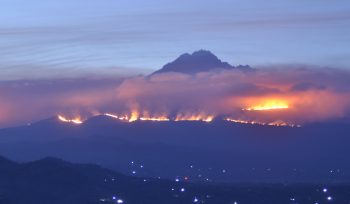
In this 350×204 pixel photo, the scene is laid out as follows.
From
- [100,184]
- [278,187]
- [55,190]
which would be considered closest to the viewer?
[55,190]

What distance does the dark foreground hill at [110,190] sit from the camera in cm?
15362

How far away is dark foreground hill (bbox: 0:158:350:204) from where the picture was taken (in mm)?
153625

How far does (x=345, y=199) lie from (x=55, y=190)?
46044mm

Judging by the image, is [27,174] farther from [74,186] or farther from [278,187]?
[278,187]

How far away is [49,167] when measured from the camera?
177875 mm

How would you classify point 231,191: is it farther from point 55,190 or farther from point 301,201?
point 55,190

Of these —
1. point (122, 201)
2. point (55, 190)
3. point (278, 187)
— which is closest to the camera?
point (122, 201)

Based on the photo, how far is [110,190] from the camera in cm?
16750

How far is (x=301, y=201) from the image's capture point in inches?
6462

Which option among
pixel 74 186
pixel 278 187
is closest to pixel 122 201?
pixel 74 186

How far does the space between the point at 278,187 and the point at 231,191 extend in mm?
19999

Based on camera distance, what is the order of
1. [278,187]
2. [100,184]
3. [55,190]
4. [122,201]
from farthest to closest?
[278,187], [100,184], [55,190], [122,201]

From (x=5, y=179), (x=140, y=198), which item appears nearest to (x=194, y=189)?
(x=140, y=198)

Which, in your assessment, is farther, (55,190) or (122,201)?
(55,190)
